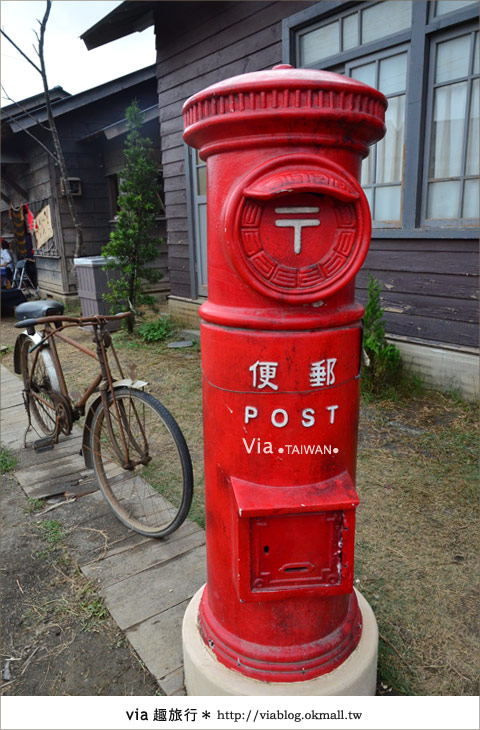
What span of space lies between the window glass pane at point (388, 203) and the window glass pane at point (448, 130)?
0.38 m

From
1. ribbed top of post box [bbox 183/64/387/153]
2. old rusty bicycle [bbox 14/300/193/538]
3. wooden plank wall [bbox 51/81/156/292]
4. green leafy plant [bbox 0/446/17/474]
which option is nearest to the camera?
ribbed top of post box [bbox 183/64/387/153]

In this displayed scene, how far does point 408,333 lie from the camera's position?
463 centimetres

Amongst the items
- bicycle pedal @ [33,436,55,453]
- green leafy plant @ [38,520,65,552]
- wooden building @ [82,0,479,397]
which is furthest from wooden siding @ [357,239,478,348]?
green leafy plant @ [38,520,65,552]

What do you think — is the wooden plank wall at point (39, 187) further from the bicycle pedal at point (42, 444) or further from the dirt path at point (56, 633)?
the dirt path at point (56, 633)

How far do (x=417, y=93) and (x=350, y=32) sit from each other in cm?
101

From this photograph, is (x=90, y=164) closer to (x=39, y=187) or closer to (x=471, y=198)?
(x=39, y=187)

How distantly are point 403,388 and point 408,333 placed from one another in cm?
54

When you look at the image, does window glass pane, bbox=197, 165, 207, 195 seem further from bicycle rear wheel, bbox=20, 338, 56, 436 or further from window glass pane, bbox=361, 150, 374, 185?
bicycle rear wheel, bbox=20, 338, 56, 436

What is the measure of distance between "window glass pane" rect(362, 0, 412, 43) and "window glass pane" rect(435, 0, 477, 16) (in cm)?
23

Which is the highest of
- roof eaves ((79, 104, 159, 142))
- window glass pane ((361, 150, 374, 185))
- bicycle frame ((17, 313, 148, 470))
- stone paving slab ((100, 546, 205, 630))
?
roof eaves ((79, 104, 159, 142))

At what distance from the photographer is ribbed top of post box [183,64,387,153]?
4.03ft

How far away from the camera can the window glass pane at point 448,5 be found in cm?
378

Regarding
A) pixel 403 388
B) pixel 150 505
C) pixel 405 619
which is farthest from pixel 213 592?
pixel 403 388

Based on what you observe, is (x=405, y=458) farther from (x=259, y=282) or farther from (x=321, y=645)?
(x=259, y=282)
